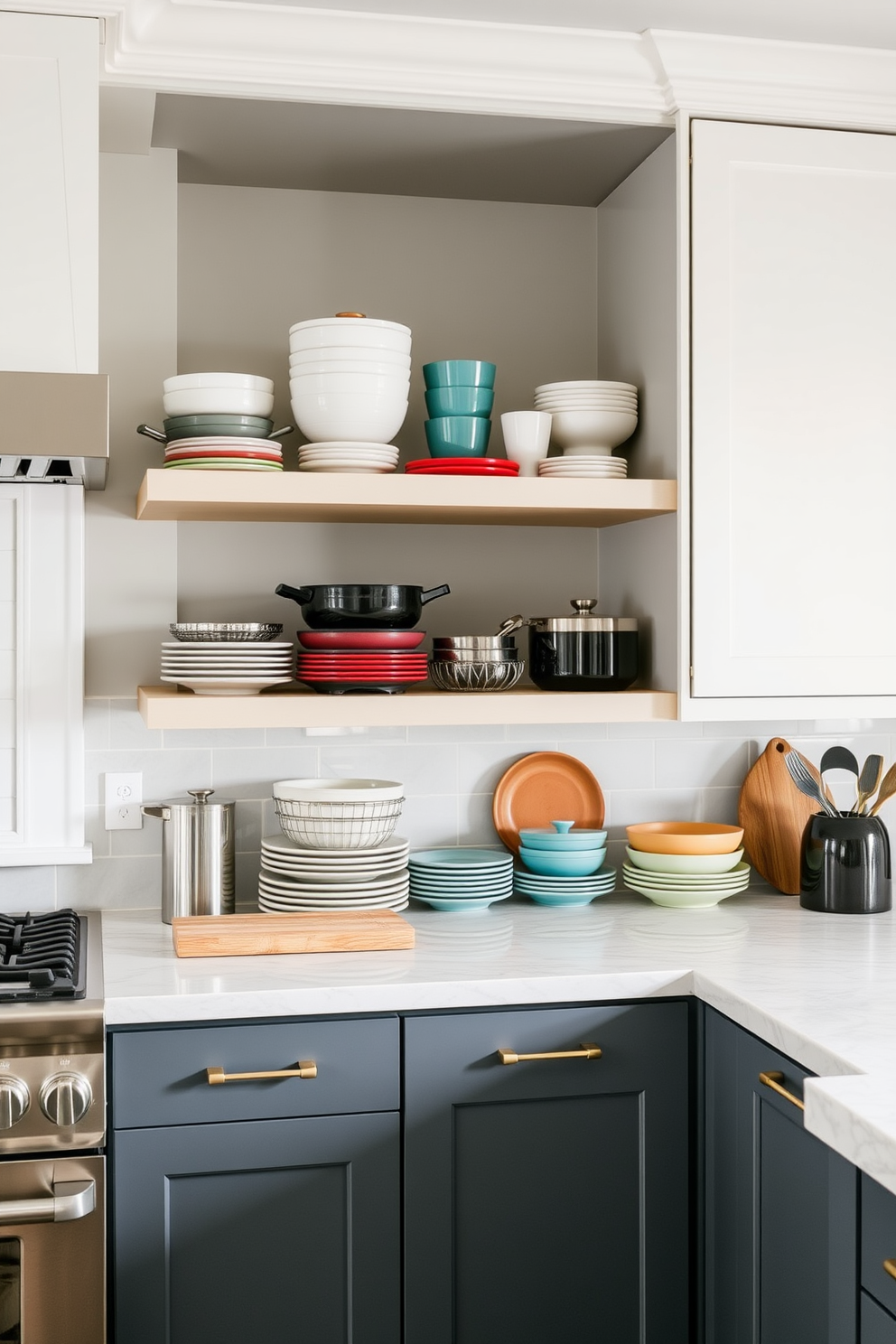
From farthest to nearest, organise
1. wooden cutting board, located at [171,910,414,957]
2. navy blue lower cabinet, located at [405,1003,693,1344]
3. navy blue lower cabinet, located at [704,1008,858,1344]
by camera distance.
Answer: wooden cutting board, located at [171,910,414,957], navy blue lower cabinet, located at [405,1003,693,1344], navy blue lower cabinet, located at [704,1008,858,1344]

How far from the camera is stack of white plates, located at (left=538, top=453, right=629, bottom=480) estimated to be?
234 centimetres

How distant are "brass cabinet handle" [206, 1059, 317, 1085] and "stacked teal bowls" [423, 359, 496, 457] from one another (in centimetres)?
111

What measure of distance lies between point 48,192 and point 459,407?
2.57 ft

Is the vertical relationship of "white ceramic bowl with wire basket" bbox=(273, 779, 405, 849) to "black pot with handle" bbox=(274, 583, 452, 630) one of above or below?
below

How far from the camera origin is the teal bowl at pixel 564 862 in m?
2.46

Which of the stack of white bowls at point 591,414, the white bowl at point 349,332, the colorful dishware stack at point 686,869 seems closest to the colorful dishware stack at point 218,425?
the white bowl at point 349,332

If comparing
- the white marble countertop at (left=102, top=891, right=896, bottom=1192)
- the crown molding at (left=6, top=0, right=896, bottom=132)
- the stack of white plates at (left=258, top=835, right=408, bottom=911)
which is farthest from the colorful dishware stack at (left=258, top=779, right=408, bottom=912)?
the crown molding at (left=6, top=0, right=896, bottom=132)

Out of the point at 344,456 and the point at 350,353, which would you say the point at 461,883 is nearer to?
the point at 344,456

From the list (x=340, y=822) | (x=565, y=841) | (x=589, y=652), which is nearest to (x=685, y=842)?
(x=565, y=841)

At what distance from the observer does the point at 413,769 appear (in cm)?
257

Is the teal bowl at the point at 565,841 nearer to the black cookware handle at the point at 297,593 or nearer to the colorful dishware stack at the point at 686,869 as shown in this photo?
the colorful dishware stack at the point at 686,869

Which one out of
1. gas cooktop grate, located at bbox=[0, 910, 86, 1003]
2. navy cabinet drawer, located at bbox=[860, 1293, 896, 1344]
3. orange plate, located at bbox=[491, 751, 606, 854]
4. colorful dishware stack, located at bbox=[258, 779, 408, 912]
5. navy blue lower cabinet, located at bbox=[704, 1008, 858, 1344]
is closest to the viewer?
navy cabinet drawer, located at bbox=[860, 1293, 896, 1344]

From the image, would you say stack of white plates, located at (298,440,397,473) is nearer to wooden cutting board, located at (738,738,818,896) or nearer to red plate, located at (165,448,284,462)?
red plate, located at (165,448,284,462)

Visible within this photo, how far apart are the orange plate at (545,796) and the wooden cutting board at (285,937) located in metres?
0.47
